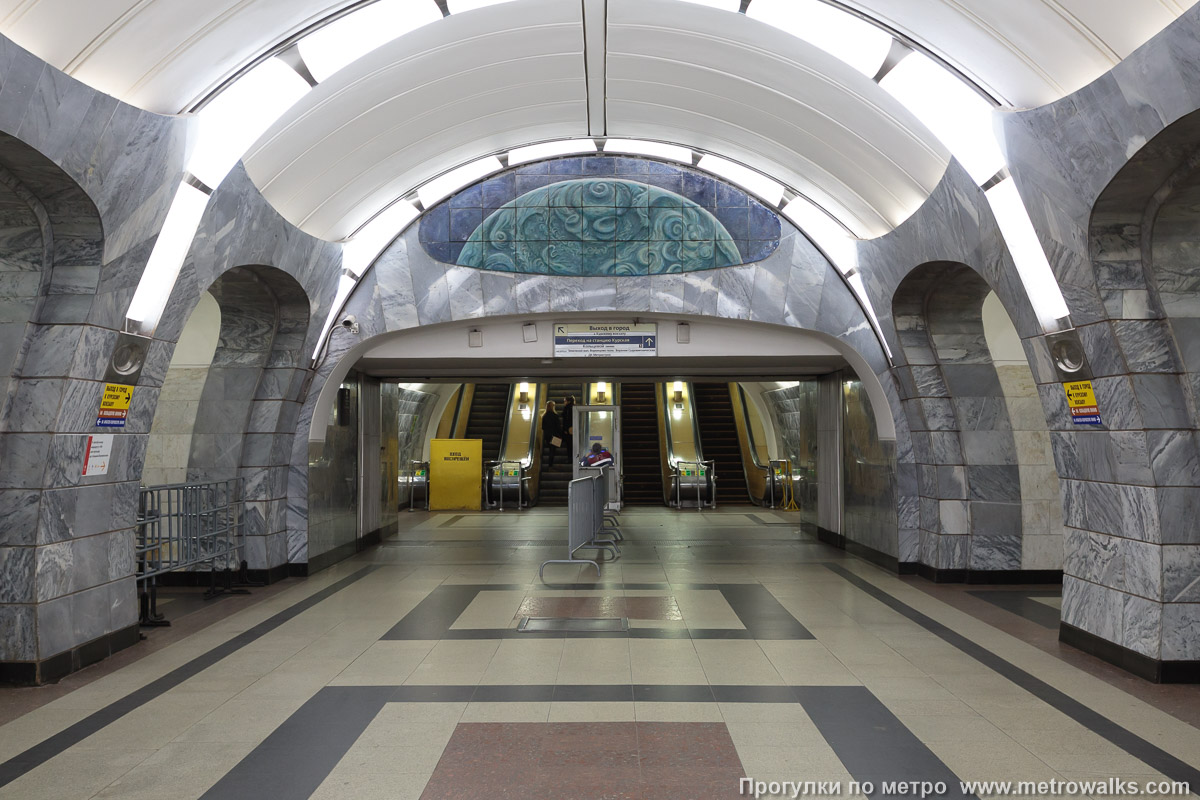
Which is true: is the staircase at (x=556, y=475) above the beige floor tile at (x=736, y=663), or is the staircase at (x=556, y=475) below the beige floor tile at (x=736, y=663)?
above

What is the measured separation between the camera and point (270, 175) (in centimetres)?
709

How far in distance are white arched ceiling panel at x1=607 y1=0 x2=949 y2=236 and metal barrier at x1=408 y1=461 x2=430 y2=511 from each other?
1099 centimetres

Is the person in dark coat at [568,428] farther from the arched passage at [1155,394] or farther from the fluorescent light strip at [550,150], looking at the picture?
the arched passage at [1155,394]

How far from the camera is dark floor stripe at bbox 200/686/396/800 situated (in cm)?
367

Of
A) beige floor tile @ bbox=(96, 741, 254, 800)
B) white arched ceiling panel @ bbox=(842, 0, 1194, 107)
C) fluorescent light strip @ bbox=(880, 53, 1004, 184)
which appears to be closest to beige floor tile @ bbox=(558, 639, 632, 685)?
beige floor tile @ bbox=(96, 741, 254, 800)

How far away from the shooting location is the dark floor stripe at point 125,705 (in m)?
4.00

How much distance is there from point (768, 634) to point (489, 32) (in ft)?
17.2

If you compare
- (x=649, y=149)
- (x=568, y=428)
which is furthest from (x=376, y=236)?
(x=568, y=428)

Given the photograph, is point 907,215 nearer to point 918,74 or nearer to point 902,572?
point 918,74

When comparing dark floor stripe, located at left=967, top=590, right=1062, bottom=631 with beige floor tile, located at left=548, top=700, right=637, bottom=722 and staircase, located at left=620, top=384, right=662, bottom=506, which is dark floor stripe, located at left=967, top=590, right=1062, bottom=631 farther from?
staircase, located at left=620, top=384, right=662, bottom=506

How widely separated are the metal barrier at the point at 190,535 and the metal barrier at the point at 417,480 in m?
9.38

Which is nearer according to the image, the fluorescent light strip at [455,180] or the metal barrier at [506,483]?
the fluorescent light strip at [455,180]

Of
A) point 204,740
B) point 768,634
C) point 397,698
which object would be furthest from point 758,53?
point 204,740

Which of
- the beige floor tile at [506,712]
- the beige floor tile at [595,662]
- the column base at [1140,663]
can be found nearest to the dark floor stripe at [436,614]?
the beige floor tile at [595,662]
